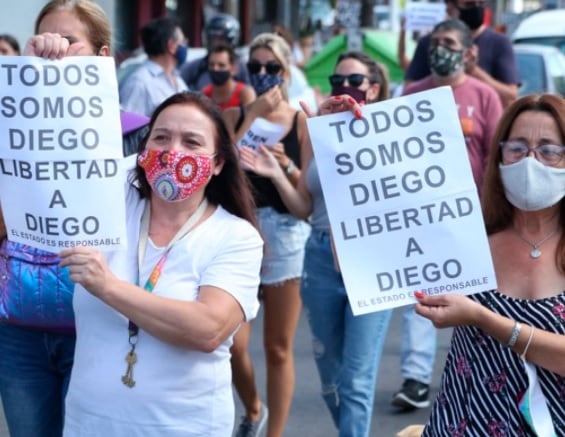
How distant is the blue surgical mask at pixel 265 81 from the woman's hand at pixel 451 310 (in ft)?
10.4

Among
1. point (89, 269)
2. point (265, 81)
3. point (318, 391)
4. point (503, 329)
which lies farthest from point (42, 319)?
point (318, 391)

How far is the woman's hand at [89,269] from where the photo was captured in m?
3.12

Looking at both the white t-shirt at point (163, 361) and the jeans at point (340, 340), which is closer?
the white t-shirt at point (163, 361)

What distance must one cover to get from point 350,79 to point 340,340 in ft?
3.89

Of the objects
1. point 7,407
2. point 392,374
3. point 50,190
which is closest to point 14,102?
point 50,190

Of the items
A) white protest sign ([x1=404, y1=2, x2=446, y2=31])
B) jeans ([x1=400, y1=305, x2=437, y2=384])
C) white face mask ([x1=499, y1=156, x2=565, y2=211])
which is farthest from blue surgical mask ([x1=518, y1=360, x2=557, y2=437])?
white protest sign ([x1=404, y1=2, x2=446, y2=31])

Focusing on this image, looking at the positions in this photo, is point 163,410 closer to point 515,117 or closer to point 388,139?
point 388,139

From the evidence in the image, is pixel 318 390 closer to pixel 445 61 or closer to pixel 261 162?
pixel 445 61

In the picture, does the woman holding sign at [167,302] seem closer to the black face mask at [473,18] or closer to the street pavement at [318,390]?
the street pavement at [318,390]

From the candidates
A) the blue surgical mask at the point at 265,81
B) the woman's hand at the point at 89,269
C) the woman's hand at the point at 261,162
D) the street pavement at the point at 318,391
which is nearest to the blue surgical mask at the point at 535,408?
the woman's hand at the point at 89,269

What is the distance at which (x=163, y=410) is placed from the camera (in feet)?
10.7

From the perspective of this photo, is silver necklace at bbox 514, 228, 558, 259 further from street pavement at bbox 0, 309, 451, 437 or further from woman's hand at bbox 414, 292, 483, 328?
street pavement at bbox 0, 309, 451, 437

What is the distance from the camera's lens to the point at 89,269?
3137mm

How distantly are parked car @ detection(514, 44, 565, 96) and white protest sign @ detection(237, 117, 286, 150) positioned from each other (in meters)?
8.21
